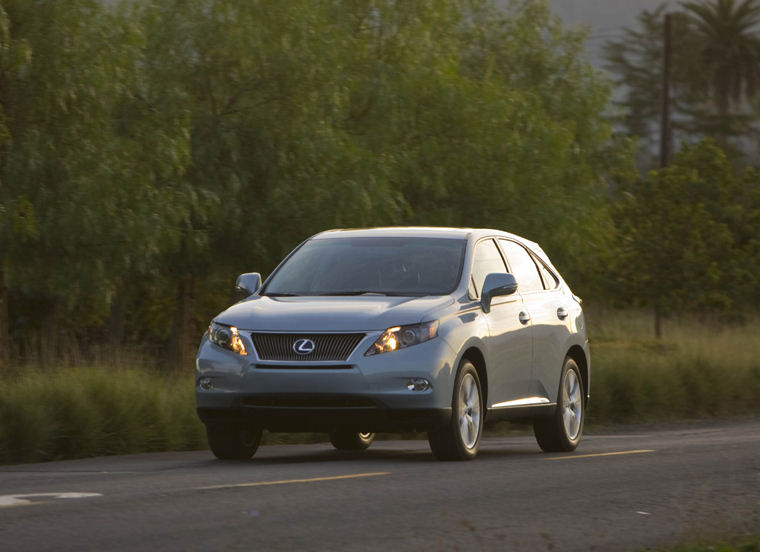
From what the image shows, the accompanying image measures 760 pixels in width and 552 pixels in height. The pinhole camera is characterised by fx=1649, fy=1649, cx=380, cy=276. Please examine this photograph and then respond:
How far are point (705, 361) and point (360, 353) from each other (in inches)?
531

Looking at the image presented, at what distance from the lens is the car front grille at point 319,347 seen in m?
11.2

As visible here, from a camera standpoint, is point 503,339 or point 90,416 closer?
point 503,339

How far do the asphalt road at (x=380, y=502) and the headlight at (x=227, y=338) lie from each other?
0.84 meters

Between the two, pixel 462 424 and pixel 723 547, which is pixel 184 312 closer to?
pixel 462 424

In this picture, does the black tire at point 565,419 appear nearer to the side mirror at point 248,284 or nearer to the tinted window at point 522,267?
the tinted window at point 522,267

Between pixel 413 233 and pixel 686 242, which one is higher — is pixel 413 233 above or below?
above

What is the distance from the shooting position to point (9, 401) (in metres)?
13.5

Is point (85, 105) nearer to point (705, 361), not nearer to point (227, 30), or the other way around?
point (227, 30)

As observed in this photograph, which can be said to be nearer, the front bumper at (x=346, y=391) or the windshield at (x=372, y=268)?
the front bumper at (x=346, y=391)

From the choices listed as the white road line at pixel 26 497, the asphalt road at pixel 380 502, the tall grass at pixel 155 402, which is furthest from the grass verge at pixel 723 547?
the tall grass at pixel 155 402

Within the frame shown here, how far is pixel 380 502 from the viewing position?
9.22 m

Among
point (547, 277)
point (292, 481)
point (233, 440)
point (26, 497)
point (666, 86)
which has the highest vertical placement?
point (666, 86)

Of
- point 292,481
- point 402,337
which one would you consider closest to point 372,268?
point 402,337

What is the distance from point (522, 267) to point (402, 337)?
2497mm
